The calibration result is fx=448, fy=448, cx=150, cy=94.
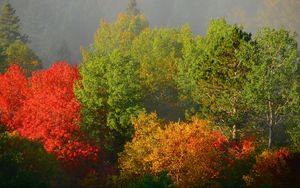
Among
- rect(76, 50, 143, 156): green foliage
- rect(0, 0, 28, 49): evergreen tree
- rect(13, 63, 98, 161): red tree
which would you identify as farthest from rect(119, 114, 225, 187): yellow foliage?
rect(0, 0, 28, 49): evergreen tree

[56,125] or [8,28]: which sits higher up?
[8,28]

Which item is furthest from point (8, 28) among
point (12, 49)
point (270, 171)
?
point (270, 171)

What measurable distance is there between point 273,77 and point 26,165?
84.5ft

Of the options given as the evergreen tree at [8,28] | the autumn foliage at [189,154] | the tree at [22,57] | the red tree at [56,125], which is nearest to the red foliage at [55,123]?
the red tree at [56,125]

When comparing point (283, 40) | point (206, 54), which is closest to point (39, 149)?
point (206, 54)

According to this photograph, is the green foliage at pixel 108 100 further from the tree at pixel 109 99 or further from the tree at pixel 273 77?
the tree at pixel 273 77

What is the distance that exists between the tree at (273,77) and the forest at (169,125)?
0.34ft

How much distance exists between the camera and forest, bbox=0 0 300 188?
40906 mm

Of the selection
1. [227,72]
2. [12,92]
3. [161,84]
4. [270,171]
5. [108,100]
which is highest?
[161,84]

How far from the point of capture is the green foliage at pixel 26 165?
3438 cm

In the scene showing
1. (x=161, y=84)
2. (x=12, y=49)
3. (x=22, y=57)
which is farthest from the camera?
(x=12, y=49)

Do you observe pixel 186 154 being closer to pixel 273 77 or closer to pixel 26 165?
pixel 273 77

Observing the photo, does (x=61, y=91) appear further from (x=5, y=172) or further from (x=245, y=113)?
(x=245, y=113)

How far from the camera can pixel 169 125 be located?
45.4 metres
